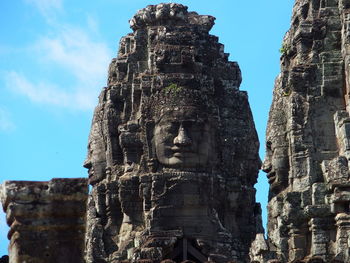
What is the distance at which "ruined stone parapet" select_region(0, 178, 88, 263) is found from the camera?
17031mm

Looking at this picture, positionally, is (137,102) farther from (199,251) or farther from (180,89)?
(199,251)

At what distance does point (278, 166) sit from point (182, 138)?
2021 cm

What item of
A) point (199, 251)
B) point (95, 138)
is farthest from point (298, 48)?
point (95, 138)

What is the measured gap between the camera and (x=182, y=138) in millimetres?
57969

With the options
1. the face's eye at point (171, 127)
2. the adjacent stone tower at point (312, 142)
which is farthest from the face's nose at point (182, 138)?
the adjacent stone tower at point (312, 142)

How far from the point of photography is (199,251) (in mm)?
57938

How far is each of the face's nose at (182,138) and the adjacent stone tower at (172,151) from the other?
1.8 inches

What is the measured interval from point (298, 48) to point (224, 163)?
2293cm

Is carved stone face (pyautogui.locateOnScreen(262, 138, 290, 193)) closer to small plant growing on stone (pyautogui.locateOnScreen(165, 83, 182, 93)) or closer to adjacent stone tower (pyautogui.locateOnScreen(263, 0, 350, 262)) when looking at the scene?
adjacent stone tower (pyautogui.locateOnScreen(263, 0, 350, 262))

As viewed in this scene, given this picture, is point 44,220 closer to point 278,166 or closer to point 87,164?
point 278,166

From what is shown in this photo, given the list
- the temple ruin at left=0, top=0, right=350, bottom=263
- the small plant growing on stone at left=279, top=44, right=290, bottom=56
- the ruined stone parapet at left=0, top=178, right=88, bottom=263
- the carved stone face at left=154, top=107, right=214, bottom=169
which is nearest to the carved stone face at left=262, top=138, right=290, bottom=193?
the small plant growing on stone at left=279, top=44, right=290, bottom=56

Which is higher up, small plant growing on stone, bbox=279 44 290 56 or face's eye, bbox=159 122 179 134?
face's eye, bbox=159 122 179 134

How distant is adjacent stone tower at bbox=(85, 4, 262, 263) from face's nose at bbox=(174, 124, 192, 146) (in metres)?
0.05

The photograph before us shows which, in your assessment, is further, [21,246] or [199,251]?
[199,251]
